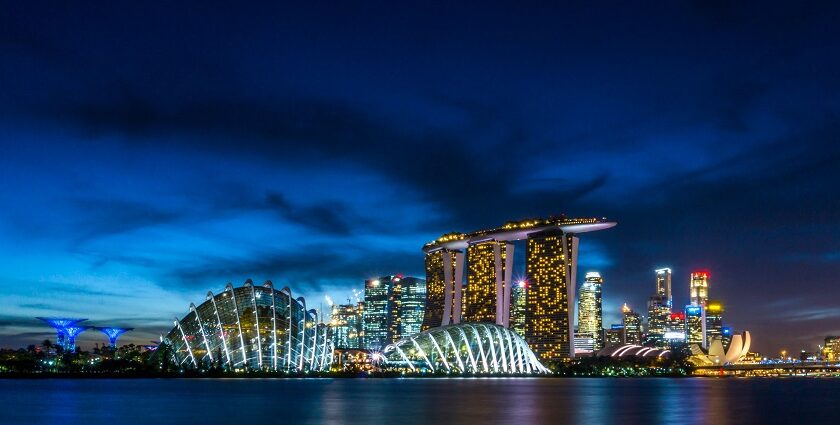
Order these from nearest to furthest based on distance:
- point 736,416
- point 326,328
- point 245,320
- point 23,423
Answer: point 23,423 → point 736,416 → point 245,320 → point 326,328

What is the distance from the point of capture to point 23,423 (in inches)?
2143

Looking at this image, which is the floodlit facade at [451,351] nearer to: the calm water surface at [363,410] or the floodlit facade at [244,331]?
the floodlit facade at [244,331]

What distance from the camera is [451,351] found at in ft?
594

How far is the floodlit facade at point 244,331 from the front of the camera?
5069 inches

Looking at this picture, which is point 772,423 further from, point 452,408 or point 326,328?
point 326,328

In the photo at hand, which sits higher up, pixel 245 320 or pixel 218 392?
pixel 245 320

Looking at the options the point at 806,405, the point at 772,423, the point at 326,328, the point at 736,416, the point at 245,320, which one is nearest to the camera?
the point at 772,423

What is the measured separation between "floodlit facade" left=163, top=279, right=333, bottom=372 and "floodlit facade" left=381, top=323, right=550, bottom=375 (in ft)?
152

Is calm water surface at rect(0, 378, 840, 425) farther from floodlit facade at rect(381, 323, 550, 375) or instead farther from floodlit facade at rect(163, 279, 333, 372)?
floodlit facade at rect(381, 323, 550, 375)

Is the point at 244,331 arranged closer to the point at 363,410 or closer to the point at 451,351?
the point at 451,351

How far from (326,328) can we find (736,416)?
296 ft

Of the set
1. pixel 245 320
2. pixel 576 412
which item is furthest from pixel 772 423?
pixel 245 320

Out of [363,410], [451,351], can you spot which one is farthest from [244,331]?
[363,410]

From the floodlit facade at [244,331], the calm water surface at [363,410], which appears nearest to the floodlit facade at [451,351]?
the floodlit facade at [244,331]
